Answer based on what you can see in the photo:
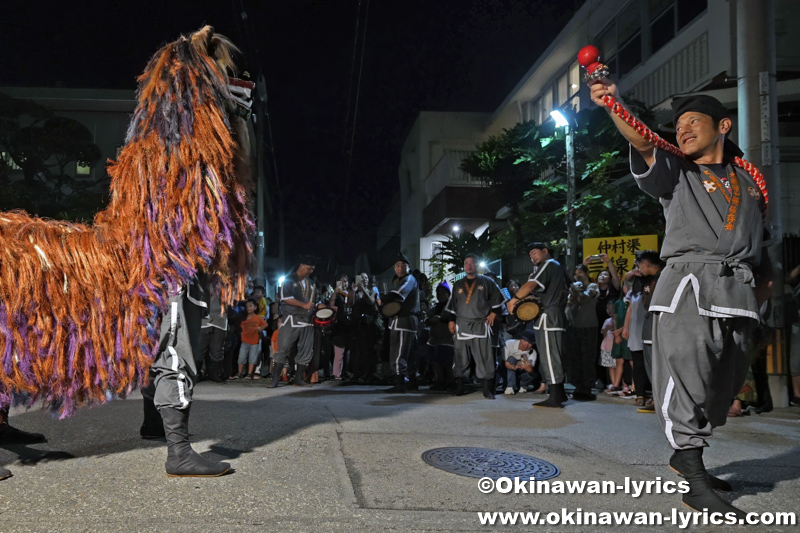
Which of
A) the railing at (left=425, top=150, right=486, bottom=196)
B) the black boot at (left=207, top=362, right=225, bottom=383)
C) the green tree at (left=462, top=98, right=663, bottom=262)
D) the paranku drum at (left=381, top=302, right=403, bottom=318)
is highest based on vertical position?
the railing at (left=425, top=150, right=486, bottom=196)

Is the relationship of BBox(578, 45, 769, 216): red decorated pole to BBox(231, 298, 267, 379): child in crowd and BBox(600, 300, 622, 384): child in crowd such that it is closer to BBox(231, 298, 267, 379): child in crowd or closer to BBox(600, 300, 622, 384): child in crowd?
BBox(600, 300, 622, 384): child in crowd

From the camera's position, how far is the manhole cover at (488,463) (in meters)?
4.05

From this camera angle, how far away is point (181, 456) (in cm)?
365

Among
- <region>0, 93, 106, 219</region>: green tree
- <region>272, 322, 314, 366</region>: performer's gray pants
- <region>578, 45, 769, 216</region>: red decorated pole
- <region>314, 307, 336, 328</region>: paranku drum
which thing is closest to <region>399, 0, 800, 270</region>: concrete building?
<region>578, 45, 769, 216</region>: red decorated pole

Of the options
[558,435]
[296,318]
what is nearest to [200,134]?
[558,435]

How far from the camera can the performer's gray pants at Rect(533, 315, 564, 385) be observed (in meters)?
8.00

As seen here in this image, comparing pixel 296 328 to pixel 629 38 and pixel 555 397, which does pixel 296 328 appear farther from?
pixel 629 38

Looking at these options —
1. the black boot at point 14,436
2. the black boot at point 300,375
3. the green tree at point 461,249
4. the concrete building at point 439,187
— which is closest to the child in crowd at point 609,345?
the black boot at point 300,375

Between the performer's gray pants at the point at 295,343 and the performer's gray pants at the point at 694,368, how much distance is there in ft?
25.1

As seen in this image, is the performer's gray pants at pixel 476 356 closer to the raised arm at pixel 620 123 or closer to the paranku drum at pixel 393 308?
the paranku drum at pixel 393 308

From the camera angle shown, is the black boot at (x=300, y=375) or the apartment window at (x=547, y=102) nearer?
the black boot at (x=300, y=375)

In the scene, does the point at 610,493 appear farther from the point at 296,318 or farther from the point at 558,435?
the point at 296,318

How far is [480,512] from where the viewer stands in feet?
10.7

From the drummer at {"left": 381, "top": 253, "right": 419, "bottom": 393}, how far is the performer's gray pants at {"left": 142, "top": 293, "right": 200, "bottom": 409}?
6.34 metres
